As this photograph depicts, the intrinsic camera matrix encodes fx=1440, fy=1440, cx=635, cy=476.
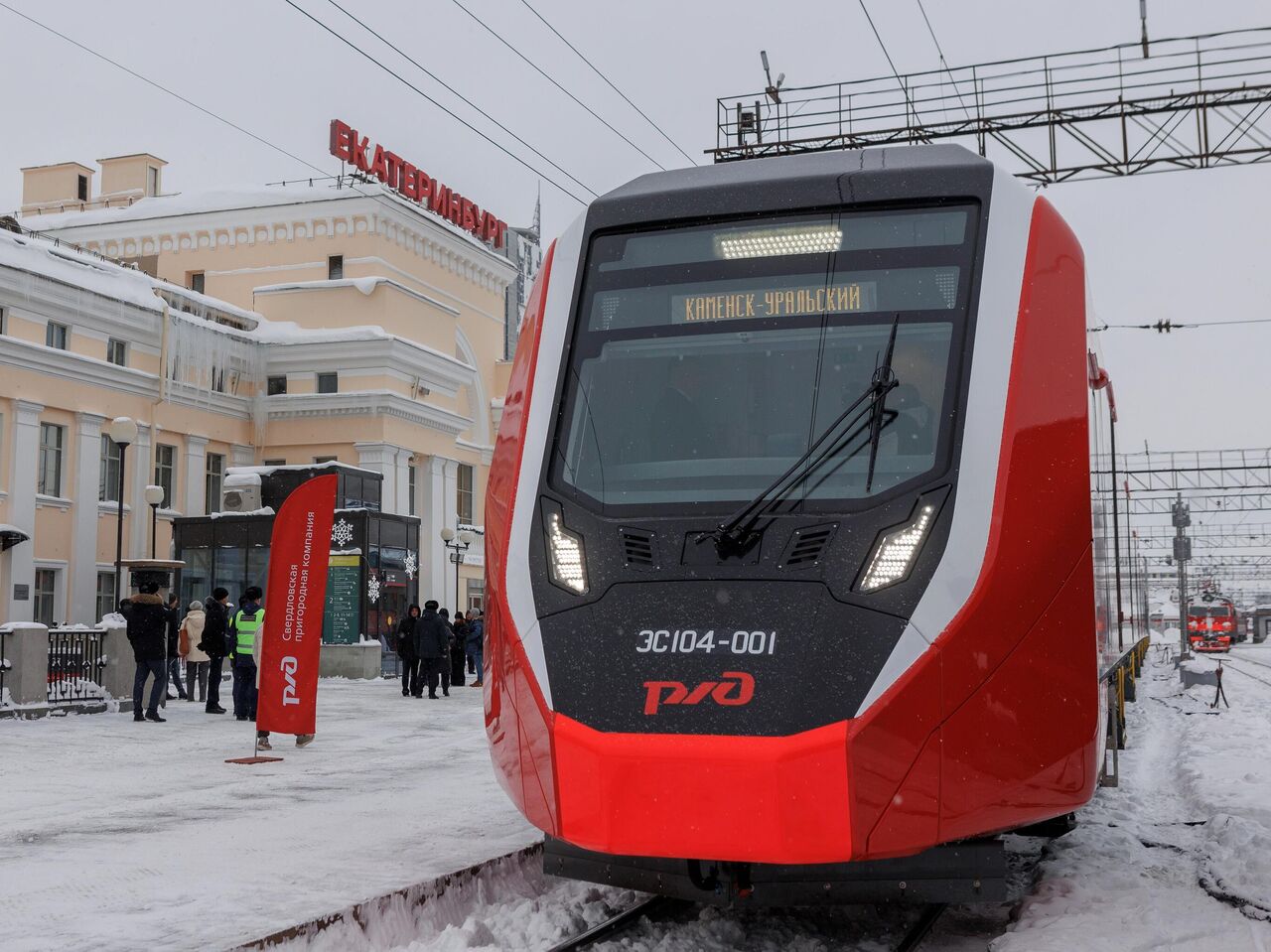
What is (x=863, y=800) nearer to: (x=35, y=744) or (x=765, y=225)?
(x=765, y=225)

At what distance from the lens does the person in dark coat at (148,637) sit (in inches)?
668

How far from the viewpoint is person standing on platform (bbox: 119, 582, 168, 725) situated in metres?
17.0

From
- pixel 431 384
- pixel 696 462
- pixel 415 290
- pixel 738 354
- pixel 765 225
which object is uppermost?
pixel 415 290

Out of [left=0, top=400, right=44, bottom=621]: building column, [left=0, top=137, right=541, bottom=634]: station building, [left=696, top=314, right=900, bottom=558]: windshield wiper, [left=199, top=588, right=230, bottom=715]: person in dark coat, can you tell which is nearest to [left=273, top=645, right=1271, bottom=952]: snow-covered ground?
[left=696, top=314, right=900, bottom=558]: windshield wiper

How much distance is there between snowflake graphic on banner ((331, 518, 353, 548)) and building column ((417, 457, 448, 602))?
40.3 ft

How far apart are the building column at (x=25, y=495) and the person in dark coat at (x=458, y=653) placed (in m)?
11.4

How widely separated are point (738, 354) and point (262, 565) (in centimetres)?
2709

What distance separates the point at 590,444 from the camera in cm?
639

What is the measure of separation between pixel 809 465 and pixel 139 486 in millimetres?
34217

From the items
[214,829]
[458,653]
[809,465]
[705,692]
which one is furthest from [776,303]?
[458,653]

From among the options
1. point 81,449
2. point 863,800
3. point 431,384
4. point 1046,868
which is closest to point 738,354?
point 863,800

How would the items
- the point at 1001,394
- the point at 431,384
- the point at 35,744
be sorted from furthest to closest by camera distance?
the point at 431,384
the point at 35,744
the point at 1001,394

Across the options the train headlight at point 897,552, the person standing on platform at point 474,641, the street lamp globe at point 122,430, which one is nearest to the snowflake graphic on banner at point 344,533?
the person standing on platform at point 474,641

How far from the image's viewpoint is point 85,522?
35.2m
